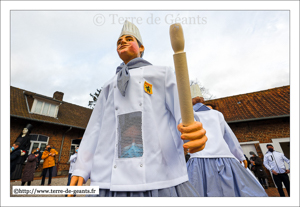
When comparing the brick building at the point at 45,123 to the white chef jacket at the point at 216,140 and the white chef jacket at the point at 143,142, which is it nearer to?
the white chef jacket at the point at 216,140

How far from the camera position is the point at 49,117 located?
12.5 meters

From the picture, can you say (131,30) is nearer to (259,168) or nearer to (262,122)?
(259,168)

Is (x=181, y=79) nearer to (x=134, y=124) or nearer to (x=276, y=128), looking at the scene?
(x=134, y=124)

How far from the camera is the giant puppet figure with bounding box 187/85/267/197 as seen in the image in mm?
2193

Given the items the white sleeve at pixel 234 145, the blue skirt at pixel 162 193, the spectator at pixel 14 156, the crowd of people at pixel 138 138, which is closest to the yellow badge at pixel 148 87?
the crowd of people at pixel 138 138

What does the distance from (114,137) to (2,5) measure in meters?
1.86

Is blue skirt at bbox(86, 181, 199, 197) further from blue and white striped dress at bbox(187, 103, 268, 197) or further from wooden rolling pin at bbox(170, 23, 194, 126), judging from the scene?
blue and white striped dress at bbox(187, 103, 268, 197)

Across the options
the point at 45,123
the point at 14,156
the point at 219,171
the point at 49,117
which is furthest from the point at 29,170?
the point at 49,117

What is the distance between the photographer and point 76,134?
13.5 m

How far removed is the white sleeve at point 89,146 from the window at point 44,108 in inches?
521

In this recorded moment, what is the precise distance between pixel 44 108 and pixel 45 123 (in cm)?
170

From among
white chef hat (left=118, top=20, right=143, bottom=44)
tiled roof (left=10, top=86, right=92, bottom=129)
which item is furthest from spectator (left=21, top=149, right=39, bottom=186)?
white chef hat (left=118, top=20, right=143, bottom=44)

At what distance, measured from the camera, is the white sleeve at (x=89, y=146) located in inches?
48.1

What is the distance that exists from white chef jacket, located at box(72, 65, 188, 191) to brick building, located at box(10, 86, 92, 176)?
11.8 m
